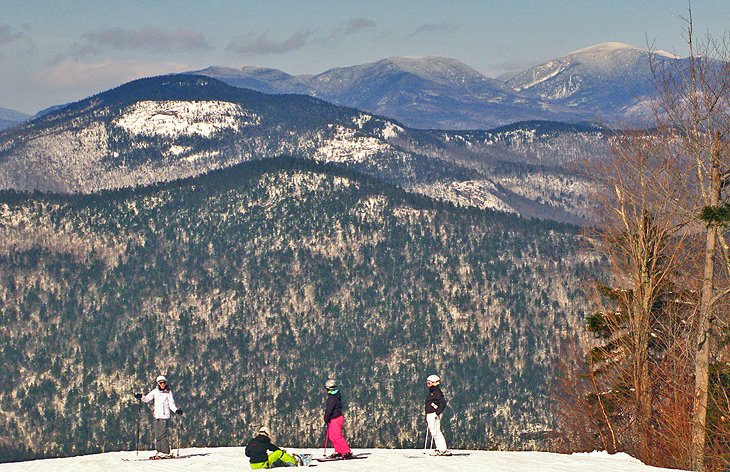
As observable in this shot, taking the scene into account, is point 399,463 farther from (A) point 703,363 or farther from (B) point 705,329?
(B) point 705,329

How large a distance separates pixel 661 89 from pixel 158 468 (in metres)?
22.5

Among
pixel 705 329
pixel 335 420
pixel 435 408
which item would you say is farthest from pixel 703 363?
pixel 335 420

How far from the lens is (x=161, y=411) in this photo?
1574 inches

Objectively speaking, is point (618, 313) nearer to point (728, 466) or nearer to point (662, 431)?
point (662, 431)

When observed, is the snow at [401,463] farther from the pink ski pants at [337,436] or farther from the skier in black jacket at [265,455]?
the skier in black jacket at [265,455]

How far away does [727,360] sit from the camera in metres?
40.9

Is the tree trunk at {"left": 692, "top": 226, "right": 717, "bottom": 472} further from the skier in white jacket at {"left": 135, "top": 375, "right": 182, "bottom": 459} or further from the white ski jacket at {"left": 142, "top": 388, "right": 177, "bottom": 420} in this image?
the white ski jacket at {"left": 142, "top": 388, "right": 177, "bottom": 420}

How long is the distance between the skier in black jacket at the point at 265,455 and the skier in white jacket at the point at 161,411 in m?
5.22

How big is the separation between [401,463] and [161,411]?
400 inches

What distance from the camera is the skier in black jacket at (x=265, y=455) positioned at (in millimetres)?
35438

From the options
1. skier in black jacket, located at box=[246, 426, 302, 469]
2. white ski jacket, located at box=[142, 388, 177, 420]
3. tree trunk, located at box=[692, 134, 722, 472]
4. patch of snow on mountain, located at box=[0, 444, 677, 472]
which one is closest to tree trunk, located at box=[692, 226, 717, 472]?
tree trunk, located at box=[692, 134, 722, 472]

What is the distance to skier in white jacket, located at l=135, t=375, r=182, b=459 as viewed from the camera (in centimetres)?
3978

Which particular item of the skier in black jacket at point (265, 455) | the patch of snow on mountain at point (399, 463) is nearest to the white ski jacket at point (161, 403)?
the patch of snow on mountain at point (399, 463)

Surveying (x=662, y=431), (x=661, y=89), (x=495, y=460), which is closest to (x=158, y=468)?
(x=495, y=460)
